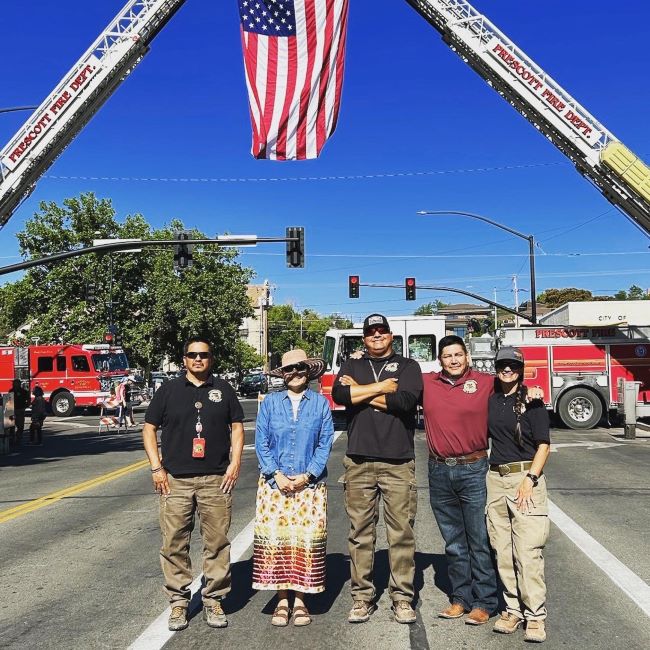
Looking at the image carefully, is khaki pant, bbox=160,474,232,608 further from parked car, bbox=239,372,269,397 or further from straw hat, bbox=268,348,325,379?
parked car, bbox=239,372,269,397

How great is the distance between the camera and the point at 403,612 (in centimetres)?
484

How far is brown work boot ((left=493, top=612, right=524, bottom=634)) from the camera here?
15.4 feet

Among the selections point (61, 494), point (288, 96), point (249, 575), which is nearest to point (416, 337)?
point (288, 96)

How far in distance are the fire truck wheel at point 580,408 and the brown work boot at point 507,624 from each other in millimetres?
16727

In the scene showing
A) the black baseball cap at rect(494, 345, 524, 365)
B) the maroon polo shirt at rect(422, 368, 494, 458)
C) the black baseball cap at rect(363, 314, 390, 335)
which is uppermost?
the black baseball cap at rect(363, 314, 390, 335)

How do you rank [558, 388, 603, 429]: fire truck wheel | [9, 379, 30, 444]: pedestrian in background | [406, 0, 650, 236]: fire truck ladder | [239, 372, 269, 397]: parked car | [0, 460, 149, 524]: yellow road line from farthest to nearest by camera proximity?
[239, 372, 269, 397]: parked car < [558, 388, 603, 429]: fire truck wheel < [9, 379, 30, 444]: pedestrian in background < [406, 0, 650, 236]: fire truck ladder < [0, 460, 149, 524]: yellow road line

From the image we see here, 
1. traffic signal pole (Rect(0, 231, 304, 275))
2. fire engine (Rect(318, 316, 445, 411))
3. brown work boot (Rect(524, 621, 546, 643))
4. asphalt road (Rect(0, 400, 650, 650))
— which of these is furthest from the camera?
fire engine (Rect(318, 316, 445, 411))

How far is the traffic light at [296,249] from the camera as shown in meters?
22.1

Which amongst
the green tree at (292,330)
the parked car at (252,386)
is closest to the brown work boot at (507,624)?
the parked car at (252,386)

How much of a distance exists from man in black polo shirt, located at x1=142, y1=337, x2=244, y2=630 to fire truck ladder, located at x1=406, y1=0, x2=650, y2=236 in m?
16.7

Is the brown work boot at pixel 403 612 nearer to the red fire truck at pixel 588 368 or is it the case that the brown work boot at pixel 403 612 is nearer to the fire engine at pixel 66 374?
the red fire truck at pixel 588 368

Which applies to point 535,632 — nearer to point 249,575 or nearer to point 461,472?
point 461,472

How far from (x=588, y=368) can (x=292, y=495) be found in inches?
687

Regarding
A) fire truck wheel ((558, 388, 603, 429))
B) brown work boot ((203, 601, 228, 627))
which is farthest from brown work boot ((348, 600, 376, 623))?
fire truck wheel ((558, 388, 603, 429))
